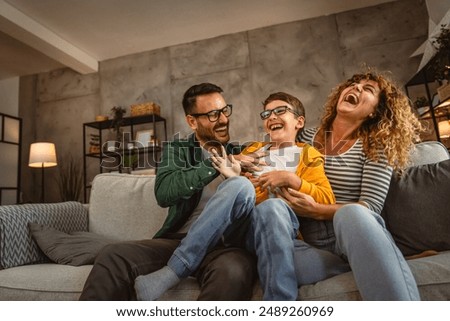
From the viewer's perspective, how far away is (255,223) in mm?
930

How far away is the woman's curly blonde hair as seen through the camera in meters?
1.13

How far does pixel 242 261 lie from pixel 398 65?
3.31m

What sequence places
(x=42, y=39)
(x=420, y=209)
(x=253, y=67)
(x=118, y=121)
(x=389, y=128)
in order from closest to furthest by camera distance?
(x=420, y=209) → (x=389, y=128) → (x=42, y=39) → (x=253, y=67) → (x=118, y=121)

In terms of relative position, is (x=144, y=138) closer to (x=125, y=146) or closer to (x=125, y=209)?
(x=125, y=146)

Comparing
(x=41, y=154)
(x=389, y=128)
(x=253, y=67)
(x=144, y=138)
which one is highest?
(x=253, y=67)

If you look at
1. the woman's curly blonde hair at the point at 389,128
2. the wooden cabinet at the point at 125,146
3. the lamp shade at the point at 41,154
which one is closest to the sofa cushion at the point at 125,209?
the woman's curly blonde hair at the point at 389,128

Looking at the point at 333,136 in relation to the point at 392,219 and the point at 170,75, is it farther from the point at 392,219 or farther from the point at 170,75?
the point at 170,75

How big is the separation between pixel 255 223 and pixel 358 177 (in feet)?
1.48

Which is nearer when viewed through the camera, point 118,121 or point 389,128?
point 389,128

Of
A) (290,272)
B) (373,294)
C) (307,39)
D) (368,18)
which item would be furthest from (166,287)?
(368,18)

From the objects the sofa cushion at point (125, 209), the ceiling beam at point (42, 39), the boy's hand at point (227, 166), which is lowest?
the sofa cushion at point (125, 209)

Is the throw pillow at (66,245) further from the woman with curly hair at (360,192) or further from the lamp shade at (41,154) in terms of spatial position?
the lamp shade at (41,154)

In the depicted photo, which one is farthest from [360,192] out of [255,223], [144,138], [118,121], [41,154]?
[41,154]

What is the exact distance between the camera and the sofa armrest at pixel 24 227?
3.92 feet
